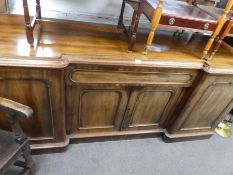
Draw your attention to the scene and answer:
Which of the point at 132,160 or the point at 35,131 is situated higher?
the point at 35,131

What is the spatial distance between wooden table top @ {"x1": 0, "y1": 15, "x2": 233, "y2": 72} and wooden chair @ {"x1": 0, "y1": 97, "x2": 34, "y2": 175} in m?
0.21

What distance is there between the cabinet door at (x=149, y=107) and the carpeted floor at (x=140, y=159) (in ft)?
0.66

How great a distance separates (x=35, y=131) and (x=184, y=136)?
1230mm

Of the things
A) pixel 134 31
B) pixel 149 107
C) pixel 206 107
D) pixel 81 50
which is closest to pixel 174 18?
pixel 134 31

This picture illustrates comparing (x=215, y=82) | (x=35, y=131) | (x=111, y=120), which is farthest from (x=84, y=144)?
(x=215, y=82)

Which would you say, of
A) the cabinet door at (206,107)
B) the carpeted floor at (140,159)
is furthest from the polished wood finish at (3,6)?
the cabinet door at (206,107)

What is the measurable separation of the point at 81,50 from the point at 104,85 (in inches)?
10.2

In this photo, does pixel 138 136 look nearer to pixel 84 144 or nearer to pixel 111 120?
pixel 111 120

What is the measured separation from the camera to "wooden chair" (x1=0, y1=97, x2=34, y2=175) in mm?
928

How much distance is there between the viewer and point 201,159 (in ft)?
5.51

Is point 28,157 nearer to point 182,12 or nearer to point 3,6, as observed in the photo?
point 3,6

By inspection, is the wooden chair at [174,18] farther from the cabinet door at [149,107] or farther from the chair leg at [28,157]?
the chair leg at [28,157]

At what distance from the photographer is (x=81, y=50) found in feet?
3.73

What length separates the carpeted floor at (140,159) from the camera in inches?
56.9
